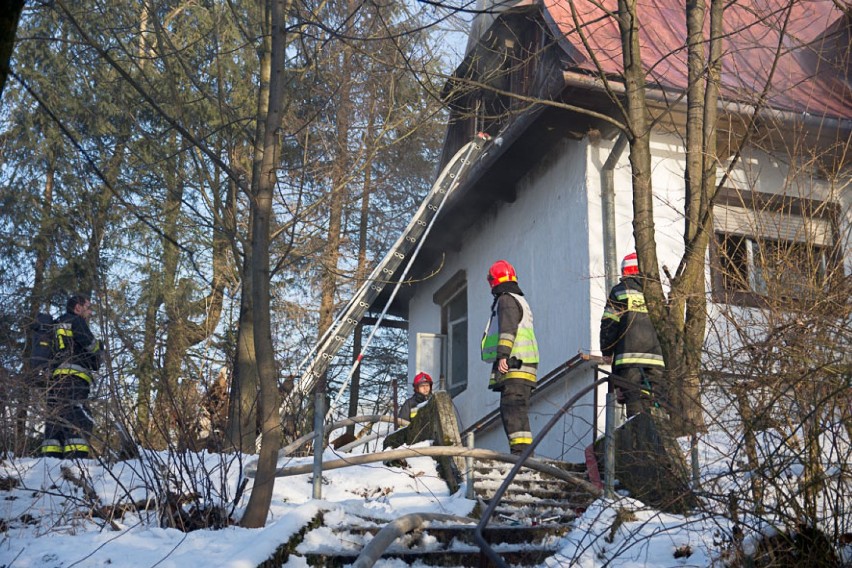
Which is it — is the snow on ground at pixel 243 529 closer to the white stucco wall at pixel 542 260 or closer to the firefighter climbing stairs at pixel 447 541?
the firefighter climbing stairs at pixel 447 541

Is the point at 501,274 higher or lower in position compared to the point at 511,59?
lower

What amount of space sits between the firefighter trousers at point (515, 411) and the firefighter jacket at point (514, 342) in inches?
2.7

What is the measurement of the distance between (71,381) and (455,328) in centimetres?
755

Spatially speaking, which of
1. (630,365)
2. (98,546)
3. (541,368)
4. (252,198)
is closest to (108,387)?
(98,546)

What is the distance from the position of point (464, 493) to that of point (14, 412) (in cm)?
328

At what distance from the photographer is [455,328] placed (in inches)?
583

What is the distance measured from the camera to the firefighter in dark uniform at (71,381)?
6734 millimetres

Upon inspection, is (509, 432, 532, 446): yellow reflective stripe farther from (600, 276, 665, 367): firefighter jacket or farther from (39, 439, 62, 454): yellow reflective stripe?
(39, 439, 62, 454): yellow reflective stripe

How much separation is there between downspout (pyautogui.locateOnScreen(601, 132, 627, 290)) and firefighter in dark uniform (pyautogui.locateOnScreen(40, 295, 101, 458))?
493 cm

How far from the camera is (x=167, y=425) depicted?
587 cm

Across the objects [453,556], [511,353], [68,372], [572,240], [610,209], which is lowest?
[453,556]

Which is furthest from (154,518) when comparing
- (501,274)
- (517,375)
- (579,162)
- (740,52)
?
(740,52)

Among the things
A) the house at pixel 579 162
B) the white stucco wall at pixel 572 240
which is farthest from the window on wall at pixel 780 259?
the white stucco wall at pixel 572 240

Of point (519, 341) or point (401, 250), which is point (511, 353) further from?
point (401, 250)
